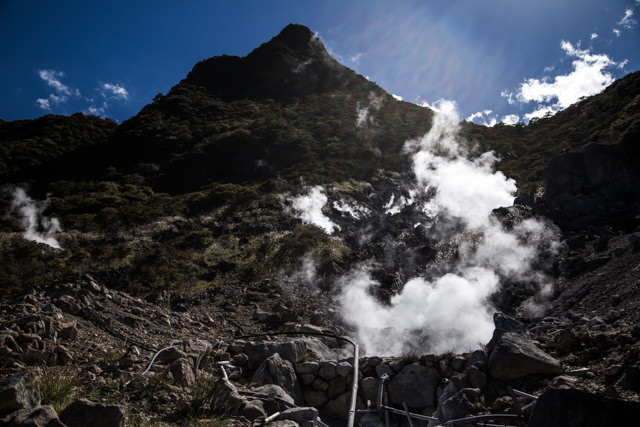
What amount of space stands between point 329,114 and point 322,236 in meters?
30.7

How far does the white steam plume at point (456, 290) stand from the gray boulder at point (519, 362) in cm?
277

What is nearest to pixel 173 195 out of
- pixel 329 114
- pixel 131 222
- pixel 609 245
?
pixel 131 222

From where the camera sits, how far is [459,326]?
8.42m

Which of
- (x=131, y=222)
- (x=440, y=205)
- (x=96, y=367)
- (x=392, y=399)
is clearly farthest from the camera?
(x=440, y=205)

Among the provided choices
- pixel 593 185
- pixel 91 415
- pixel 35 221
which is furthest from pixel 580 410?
pixel 35 221

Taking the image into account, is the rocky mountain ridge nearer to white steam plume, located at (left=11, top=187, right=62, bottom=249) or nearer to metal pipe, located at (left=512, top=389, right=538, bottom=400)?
metal pipe, located at (left=512, top=389, right=538, bottom=400)

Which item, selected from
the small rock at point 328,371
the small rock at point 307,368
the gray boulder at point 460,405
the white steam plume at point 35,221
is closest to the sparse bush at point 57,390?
the small rock at point 307,368

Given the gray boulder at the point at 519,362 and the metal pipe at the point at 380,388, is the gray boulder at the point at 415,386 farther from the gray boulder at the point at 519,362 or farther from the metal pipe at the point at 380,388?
the gray boulder at the point at 519,362

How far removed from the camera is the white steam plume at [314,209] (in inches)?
863

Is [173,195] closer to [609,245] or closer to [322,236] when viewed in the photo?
[322,236]

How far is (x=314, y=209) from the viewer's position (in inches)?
952

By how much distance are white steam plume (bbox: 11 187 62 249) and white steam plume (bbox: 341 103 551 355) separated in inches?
585

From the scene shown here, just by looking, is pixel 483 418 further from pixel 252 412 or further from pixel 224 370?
pixel 224 370

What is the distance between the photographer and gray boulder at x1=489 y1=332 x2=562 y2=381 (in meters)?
3.98
